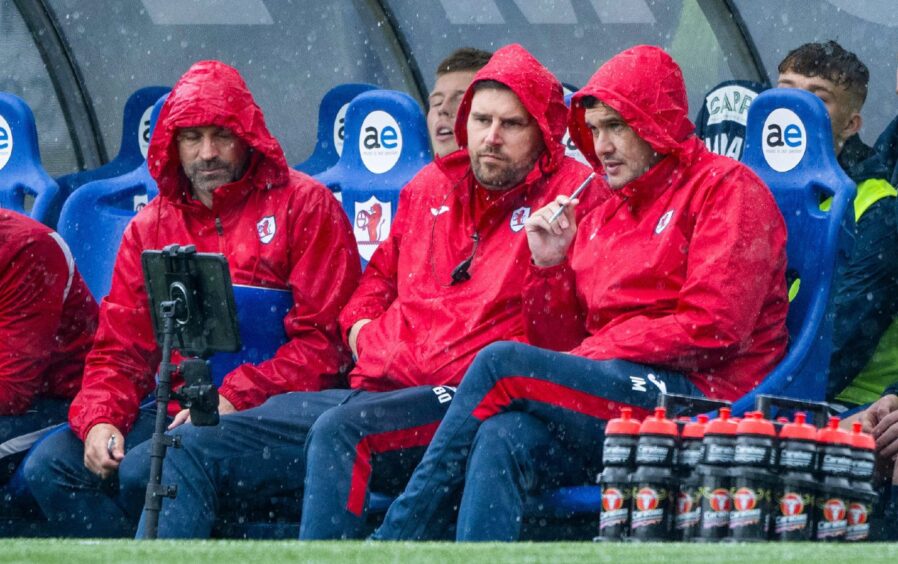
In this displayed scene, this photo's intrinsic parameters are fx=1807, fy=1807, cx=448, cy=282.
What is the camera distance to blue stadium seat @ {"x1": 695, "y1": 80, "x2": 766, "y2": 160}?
676 centimetres

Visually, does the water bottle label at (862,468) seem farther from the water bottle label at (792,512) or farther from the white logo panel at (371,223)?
the white logo panel at (371,223)

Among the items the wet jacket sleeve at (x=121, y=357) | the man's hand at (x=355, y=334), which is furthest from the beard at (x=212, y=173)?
the man's hand at (x=355, y=334)

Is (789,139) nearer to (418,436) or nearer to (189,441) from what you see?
(418,436)

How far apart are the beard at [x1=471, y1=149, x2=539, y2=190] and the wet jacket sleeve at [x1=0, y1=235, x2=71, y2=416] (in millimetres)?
1611

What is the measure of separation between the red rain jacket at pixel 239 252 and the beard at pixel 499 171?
60 centimetres

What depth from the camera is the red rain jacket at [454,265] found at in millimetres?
5535

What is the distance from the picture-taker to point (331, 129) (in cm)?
789

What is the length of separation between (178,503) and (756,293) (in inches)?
71.9

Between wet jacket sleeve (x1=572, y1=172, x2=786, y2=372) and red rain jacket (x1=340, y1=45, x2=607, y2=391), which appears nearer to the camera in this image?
wet jacket sleeve (x1=572, y1=172, x2=786, y2=372)

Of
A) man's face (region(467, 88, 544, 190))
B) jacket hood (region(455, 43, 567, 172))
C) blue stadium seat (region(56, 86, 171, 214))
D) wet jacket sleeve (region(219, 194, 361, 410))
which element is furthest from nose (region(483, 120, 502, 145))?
blue stadium seat (region(56, 86, 171, 214))

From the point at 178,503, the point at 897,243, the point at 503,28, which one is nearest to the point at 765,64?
the point at 503,28

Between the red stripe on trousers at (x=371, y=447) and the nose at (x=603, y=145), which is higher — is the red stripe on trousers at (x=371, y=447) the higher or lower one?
the lower one

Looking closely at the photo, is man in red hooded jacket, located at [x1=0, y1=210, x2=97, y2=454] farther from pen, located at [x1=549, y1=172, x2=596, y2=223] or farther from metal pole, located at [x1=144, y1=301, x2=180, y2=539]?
pen, located at [x1=549, y1=172, x2=596, y2=223]

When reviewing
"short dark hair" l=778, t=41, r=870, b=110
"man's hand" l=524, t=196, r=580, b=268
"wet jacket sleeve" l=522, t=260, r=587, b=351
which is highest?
"short dark hair" l=778, t=41, r=870, b=110
